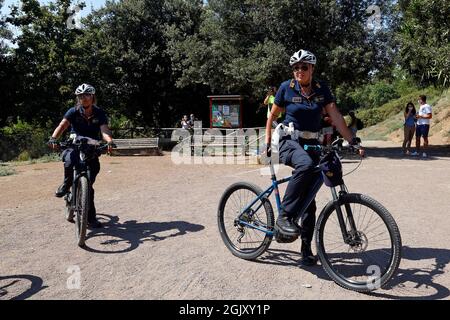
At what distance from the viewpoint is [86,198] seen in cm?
500

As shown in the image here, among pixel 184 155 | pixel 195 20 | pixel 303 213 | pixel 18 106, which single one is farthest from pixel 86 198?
pixel 195 20

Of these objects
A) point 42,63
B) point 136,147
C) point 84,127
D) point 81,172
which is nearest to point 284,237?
point 81,172

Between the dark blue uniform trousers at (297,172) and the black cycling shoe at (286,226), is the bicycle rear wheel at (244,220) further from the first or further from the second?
the dark blue uniform trousers at (297,172)

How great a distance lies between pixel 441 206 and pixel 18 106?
62.2 ft

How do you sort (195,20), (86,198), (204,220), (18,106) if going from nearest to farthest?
(86,198) < (204,220) < (18,106) < (195,20)

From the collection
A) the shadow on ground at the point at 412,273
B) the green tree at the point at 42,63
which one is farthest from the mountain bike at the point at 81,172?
the green tree at the point at 42,63

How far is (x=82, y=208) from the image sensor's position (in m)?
5.01

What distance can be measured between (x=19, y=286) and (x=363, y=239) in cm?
310

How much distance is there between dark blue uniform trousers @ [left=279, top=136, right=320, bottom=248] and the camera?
3.92 meters

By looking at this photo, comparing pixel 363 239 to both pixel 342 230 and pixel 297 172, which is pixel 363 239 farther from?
pixel 297 172

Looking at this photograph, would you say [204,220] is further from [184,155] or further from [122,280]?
[184,155]

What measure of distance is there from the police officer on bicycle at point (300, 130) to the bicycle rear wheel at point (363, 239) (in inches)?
10.9

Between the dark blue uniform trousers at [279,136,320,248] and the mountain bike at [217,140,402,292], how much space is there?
0.06 meters

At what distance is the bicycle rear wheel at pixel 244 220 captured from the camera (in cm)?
445
